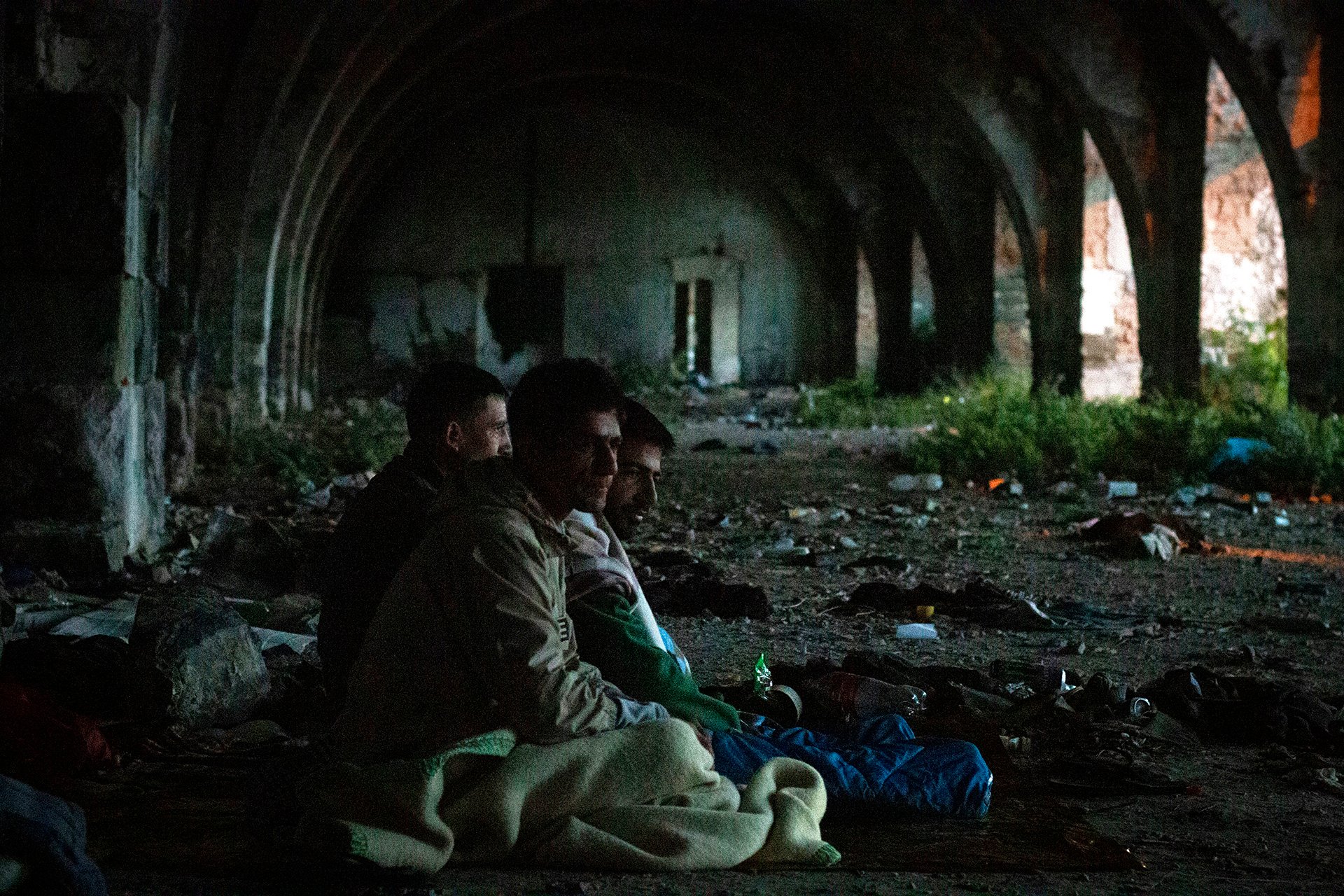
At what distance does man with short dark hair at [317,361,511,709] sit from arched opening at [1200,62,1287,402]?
9.96 meters

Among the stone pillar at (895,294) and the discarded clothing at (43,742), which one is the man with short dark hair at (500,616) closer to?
the discarded clothing at (43,742)

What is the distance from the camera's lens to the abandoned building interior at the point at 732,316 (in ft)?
10.6

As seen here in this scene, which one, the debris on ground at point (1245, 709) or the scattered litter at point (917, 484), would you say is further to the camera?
the scattered litter at point (917, 484)

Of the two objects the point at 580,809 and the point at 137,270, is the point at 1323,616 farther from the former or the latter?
the point at 137,270

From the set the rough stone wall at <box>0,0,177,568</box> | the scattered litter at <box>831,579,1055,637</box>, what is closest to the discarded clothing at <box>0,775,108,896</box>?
the rough stone wall at <box>0,0,177,568</box>

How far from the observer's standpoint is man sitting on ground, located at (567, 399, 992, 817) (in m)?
2.94

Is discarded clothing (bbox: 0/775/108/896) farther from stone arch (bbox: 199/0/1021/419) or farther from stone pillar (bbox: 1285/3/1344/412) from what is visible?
stone pillar (bbox: 1285/3/1344/412)

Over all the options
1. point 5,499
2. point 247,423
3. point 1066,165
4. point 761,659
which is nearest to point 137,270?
point 5,499

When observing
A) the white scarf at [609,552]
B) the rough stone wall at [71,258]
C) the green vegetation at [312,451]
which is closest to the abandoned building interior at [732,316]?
the rough stone wall at [71,258]

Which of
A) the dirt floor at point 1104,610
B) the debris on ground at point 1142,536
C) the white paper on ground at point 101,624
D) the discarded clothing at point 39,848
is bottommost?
the dirt floor at point 1104,610

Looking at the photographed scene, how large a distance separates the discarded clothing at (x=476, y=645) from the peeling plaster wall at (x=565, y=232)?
21.4 metres

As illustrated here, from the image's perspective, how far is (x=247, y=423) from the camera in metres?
12.7

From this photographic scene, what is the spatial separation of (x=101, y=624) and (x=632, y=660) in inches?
89.8

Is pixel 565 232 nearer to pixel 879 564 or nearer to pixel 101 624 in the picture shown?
pixel 879 564
